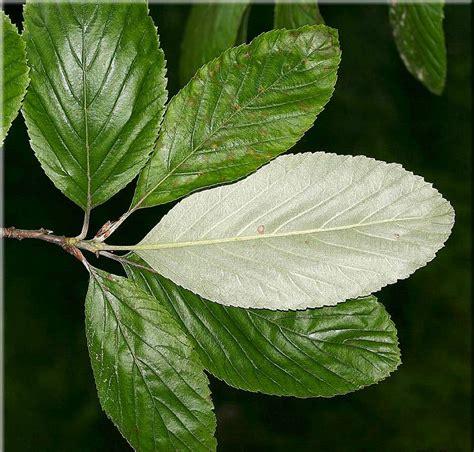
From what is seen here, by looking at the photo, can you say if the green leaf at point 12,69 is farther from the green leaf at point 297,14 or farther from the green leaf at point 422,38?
the green leaf at point 422,38

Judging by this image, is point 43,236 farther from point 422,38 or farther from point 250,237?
point 422,38

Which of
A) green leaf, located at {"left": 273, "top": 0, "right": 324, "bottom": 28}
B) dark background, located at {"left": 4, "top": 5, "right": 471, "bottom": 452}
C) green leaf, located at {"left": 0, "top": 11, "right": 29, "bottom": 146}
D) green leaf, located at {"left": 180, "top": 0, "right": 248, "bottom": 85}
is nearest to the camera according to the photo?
green leaf, located at {"left": 0, "top": 11, "right": 29, "bottom": 146}

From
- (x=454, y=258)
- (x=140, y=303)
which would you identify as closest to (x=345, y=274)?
(x=140, y=303)

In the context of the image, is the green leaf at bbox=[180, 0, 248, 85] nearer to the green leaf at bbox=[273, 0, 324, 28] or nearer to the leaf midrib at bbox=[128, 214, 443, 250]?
the green leaf at bbox=[273, 0, 324, 28]

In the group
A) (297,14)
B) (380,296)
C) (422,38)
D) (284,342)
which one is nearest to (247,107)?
(284,342)

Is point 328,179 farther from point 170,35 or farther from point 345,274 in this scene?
point 170,35

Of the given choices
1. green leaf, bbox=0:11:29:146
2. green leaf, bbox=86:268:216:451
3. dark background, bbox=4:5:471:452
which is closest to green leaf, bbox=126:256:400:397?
green leaf, bbox=86:268:216:451
